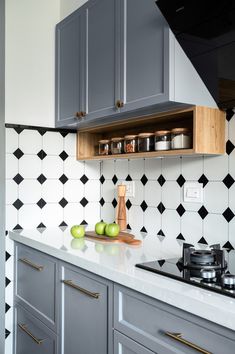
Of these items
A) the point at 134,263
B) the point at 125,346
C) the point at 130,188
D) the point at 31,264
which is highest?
the point at 130,188

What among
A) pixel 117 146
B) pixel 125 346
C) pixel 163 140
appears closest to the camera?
pixel 125 346

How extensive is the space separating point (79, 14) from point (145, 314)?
182 cm

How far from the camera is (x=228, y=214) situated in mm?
1881

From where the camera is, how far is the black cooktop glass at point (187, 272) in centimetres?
120

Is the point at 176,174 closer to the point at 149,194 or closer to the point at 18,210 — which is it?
the point at 149,194

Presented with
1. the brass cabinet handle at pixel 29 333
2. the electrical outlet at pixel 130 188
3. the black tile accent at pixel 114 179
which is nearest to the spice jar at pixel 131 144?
the electrical outlet at pixel 130 188

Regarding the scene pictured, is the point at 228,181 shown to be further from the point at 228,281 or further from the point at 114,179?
the point at 114,179

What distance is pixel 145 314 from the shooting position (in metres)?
1.36

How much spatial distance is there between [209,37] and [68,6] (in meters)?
1.36

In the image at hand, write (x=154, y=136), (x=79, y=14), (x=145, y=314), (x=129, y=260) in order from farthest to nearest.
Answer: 1. (x=79, y=14)
2. (x=154, y=136)
3. (x=129, y=260)
4. (x=145, y=314)

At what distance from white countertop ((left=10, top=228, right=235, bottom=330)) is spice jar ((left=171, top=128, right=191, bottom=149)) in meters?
0.50

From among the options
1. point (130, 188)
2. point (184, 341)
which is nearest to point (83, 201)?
point (130, 188)

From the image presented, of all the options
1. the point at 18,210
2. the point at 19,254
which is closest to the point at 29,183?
the point at 18,210

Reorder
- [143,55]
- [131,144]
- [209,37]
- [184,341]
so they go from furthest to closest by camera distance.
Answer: [131,144] < [143,55] < [209,37] < [184,341]
